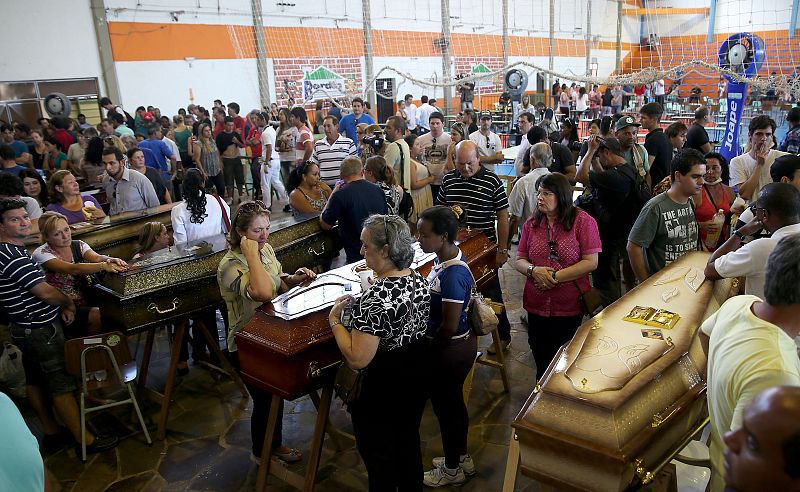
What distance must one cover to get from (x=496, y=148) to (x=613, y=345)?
214 inches

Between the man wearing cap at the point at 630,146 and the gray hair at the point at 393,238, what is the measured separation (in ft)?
11.8

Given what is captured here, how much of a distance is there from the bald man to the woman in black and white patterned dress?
1.34 meters

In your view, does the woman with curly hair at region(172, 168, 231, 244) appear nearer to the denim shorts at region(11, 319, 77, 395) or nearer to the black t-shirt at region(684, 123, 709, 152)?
the denim shorts at region(11, 319, 77, 395)

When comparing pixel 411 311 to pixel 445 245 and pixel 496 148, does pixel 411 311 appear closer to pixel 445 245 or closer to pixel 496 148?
pixel 445 245

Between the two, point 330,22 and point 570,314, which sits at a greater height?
point 330,22

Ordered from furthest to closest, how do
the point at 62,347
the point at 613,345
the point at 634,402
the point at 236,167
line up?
1. the point at 236,167
2. the point at 62,347
3. the point at 613,345
4. the point at 634,402

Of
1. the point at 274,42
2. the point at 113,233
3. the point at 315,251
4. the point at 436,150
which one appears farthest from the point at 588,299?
the point at 274,42

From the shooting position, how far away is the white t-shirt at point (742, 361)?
164 cm

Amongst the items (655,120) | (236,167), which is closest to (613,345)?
(655,120)

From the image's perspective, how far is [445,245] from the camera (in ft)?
9.19

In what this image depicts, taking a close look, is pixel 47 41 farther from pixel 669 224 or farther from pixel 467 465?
pixel 669 224

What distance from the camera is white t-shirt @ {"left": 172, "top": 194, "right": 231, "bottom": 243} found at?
14.0ft

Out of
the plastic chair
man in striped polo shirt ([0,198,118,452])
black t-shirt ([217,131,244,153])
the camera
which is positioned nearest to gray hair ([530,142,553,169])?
the camera

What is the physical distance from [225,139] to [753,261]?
8.48m
